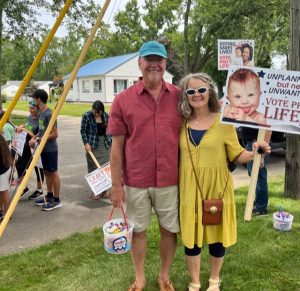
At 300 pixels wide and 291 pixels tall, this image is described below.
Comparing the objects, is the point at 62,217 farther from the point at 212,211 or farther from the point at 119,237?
the point at 212,211

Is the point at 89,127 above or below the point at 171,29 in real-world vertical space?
below

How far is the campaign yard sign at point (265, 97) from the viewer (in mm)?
3471

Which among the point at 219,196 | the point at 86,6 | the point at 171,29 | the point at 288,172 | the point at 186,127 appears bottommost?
the point at 288,172

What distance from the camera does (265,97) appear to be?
3.51m

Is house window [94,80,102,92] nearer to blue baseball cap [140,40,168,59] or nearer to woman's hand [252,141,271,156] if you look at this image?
blue baseball cap [140,40,168,59]

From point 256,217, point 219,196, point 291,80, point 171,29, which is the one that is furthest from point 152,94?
point 171,29

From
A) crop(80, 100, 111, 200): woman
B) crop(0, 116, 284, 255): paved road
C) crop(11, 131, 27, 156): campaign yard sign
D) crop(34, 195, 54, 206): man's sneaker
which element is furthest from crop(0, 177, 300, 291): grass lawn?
crop(11, 131, 27, 156): campaign yard sign

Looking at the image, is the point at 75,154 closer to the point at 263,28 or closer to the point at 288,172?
the point at 288,172

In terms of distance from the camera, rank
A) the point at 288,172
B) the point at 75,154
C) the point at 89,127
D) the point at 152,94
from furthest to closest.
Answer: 1. the point at 75,154
2. the point at 89,127
3. the point at 288,172
4. the point at 152,94

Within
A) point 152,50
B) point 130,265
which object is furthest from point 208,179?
point 130,265

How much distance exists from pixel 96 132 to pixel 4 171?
70.3 inches

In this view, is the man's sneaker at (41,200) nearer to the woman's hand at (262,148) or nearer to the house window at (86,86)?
the woman's hand at (262,148)

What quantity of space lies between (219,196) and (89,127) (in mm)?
3801

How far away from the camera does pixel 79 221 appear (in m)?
5.58
